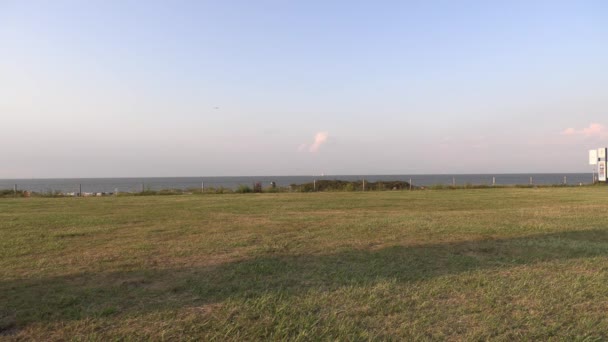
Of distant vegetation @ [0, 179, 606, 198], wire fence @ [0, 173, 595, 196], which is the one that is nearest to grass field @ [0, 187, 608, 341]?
distant vegetation @ [0, 179, 606, 198]

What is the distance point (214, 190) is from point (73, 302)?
32.0 meters

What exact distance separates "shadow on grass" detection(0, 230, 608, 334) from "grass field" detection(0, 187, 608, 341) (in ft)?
0.08

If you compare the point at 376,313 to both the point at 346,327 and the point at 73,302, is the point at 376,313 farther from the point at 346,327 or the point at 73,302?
the point at 73,302

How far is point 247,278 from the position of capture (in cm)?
618

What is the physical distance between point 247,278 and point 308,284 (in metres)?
0.88

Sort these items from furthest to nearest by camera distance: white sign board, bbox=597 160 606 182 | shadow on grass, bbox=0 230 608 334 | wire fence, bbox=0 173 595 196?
white sign board, bbox=597 160 606 182 < wire fence, bbox=0 173 595 196 < shadow on grass, bbox=0 230 608 334

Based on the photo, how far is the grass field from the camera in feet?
14.1

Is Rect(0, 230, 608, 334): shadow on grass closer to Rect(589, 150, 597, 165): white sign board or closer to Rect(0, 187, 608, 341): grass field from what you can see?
Rect(0, 187, 608, 341): grass field

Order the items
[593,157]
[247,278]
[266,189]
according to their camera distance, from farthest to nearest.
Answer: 1. [593,157]
2. [266,189]
3. [247,278]

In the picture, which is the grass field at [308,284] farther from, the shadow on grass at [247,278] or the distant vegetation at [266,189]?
the distant vegetation at [266,189]

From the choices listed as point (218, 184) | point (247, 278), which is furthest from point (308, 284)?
point (218, 184)

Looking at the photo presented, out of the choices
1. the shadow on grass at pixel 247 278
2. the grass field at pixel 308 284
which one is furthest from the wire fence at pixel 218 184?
the shadow on grass at pixel 247 278

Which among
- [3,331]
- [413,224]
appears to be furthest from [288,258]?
[413,224]

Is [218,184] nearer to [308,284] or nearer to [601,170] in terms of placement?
[601,170]
